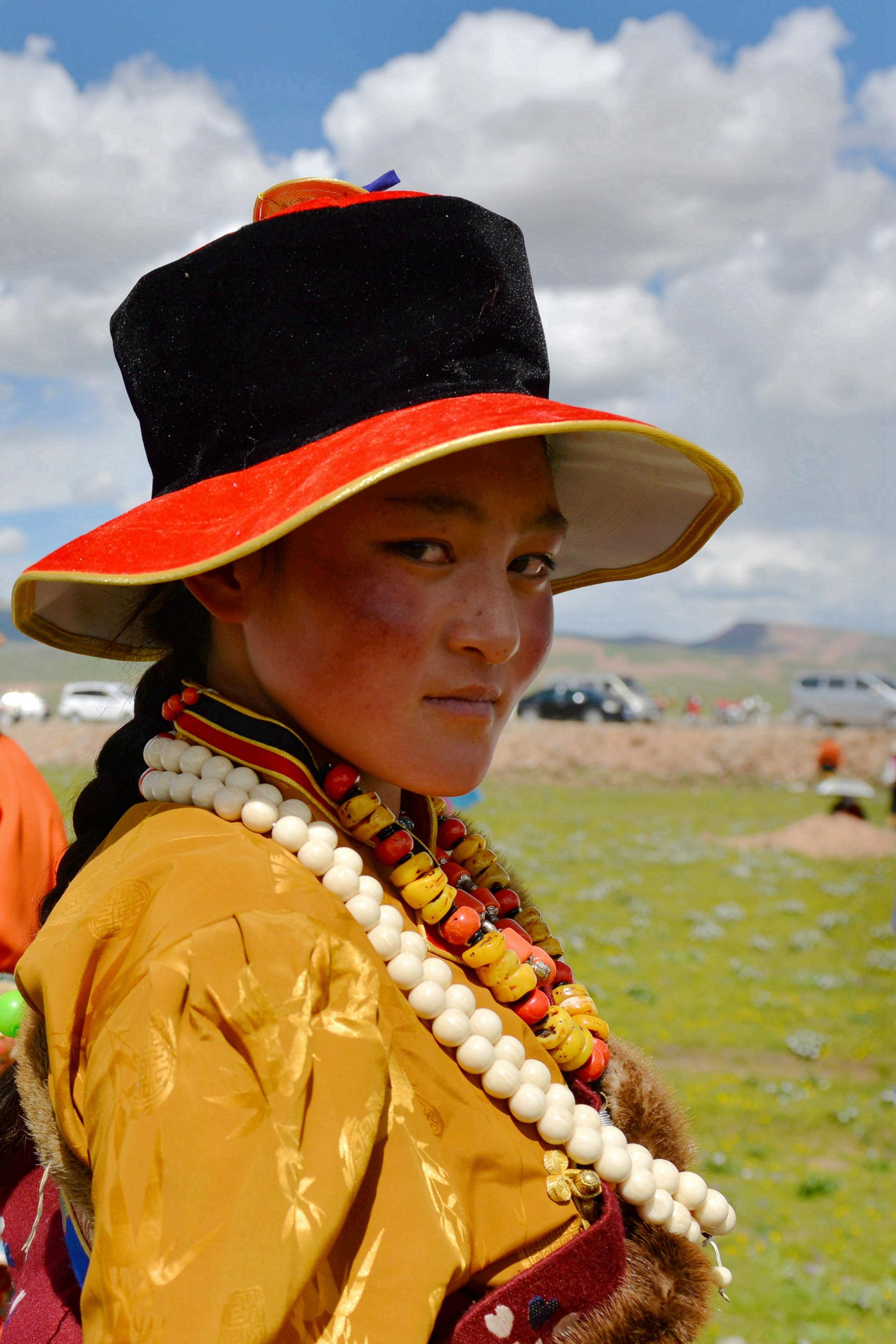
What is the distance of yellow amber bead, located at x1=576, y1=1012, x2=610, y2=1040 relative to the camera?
73.8 inches

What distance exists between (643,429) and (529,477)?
0.64 feet

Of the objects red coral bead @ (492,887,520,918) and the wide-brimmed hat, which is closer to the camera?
the wide-brimmed hat

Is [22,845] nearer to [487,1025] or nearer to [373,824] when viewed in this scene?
[373,824]

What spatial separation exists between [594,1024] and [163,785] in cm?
83

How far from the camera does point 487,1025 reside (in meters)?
1.59

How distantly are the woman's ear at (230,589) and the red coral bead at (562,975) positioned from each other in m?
0.84

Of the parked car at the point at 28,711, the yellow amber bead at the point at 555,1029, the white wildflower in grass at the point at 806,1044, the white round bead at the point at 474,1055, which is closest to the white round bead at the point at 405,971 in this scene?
the white round bead at the point at 474,1055

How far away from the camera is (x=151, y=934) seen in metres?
1.33

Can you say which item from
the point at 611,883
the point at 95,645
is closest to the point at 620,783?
the point at 611,883

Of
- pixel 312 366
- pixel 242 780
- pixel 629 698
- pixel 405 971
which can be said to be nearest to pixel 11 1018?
pixel 242 780

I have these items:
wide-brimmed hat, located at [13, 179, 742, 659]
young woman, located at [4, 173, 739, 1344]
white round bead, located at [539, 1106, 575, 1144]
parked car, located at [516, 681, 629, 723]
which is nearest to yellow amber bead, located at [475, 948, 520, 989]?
young woman, located at [4, 173, 739, 1344]

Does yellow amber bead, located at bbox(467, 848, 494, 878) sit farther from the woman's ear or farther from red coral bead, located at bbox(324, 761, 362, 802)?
the woman's ear

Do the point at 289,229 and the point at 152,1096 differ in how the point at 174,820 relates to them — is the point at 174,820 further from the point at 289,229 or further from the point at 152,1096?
the point at 289,229

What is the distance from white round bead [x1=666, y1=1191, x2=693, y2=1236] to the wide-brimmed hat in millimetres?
1158
